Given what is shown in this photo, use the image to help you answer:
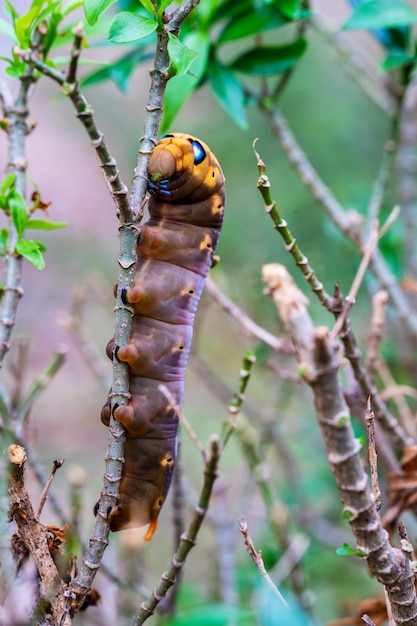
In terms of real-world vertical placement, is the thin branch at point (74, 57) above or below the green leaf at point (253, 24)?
below

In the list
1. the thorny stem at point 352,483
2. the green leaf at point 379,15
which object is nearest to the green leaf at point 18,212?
the thorny stem at point 352,483

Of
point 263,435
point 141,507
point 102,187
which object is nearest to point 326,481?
point 263,435

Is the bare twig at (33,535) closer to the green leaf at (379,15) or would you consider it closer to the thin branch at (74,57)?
the thin branch at (74,57)

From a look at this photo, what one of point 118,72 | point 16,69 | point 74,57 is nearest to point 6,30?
point 16,69

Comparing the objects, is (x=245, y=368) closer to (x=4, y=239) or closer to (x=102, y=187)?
(x=4, y=239)

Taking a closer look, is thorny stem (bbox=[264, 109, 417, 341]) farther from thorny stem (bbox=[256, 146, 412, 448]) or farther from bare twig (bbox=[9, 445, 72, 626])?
bare twig (bbox=[9, 445, 72, 626])
